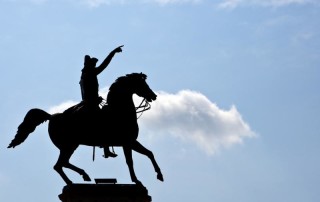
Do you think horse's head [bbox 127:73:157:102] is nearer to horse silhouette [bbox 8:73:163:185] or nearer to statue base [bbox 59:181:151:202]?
horse silhouette [bbox 8:73:163:185]

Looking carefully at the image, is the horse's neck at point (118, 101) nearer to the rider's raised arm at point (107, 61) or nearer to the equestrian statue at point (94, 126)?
the equestrian statue at point (94, 126)

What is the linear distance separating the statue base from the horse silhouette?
29 cm

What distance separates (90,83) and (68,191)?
2.92 m

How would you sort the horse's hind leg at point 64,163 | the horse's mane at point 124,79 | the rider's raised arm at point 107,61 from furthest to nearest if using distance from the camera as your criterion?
the rider's raised arm at point 107,61
the horse's mane at point 124,79
the horse's hind leg at point 64,163

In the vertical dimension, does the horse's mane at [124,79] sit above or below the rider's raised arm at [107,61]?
below

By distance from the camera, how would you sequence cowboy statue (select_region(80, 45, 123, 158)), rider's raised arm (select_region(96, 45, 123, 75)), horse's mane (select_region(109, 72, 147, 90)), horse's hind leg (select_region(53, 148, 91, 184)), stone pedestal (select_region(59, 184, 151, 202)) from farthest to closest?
1. rider's raised arm (select_region(96, 45, 123, 75))
2. horse's mane (select_region(109, 72, 147, 90))
3. cowboy statue (select_region(80, 45, 123, 158))
4. horse's hind leg (select_region(53, 148, 91, 184))
5. stone pedestal (select_region(59, 184, 151, 202))

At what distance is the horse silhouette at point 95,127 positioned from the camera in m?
34.4

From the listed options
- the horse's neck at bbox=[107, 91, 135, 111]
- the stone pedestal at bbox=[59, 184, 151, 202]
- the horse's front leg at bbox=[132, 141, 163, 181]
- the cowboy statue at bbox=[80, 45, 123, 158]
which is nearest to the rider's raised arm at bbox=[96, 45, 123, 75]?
the cowboy statue at bbox=[80, 45, 123, 158]

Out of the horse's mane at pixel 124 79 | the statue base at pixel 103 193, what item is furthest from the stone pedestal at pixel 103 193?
the horse's mane at pixel 124 79

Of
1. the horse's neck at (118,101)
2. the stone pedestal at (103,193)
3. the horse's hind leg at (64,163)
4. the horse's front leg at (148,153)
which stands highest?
the horse's neck at (118,101)

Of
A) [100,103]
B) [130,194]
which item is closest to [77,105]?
[100,103]

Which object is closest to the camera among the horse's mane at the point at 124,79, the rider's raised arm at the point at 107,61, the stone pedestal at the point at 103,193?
the stone pedestal at the point at 103,193

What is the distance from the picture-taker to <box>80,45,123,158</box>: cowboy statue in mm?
34531

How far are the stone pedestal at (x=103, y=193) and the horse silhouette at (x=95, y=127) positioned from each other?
0.94 feet
